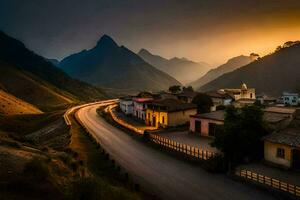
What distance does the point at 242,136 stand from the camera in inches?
1275

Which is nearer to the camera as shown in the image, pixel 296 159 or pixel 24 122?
pixel 296 159

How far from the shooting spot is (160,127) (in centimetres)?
6188

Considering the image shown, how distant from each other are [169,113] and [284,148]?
30696 millimetres

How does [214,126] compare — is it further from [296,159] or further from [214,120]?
[296,159]

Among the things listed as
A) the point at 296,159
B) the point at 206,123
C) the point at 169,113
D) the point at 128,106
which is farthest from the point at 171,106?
the point at 296,159

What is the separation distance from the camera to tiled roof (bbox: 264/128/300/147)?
30.6 metres

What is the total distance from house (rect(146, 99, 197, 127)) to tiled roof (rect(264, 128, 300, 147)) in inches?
1123

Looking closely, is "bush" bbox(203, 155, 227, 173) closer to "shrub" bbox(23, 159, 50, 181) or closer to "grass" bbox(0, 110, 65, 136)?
"shrub" bbox(23, 159, 50, 181)

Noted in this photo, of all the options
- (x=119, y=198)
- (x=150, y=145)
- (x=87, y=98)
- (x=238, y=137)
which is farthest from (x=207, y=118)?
(x=87, y=98)

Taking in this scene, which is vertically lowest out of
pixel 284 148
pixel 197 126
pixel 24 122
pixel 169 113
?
pixel 24 122

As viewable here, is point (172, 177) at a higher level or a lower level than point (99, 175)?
higher

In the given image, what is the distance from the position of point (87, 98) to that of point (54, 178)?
16705 centimetres

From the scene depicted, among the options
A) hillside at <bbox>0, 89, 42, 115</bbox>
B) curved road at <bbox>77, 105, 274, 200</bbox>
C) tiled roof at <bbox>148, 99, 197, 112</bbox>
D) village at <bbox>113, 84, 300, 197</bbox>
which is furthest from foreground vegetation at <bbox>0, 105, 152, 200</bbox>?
hillside at <bbox>0, 89, 42, 115</bbox>

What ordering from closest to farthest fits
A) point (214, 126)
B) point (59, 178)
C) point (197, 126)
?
point (59, 178), point (214, 126), point (197, 126)
